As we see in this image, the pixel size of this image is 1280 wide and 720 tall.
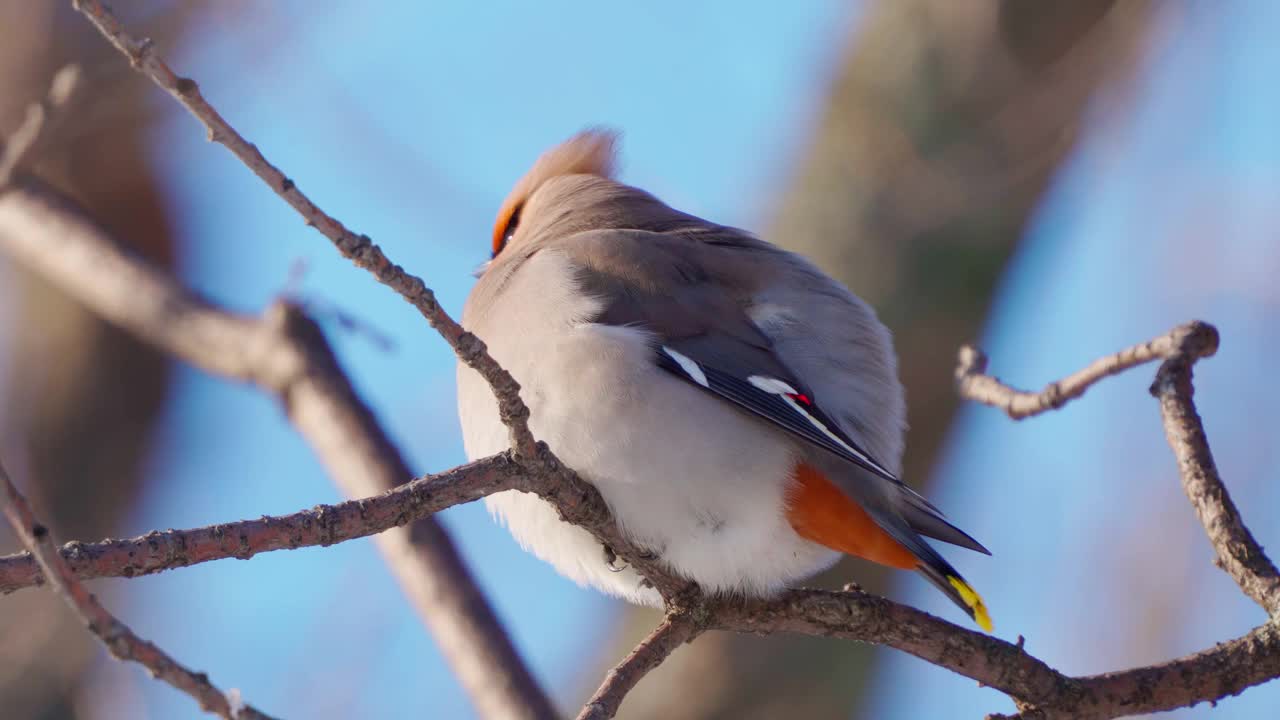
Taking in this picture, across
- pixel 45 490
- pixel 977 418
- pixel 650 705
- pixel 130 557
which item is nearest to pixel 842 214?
pixel 977 418

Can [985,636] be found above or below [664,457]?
below

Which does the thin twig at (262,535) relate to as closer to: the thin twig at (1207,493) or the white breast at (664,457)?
the white breast at (664,457)

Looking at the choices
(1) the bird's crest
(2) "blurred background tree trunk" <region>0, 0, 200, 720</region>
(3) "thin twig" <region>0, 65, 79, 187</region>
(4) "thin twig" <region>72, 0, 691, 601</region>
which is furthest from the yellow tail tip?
(2) "blurred background tree trunk" <region>0, 0, 200, 720</region>

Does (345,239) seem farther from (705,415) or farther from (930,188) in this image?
(930,188)

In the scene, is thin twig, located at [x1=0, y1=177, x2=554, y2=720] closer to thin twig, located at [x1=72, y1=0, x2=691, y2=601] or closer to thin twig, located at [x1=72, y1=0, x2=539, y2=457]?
thin twig, located at [x1=72, y1=0, x2=691, y2=601]

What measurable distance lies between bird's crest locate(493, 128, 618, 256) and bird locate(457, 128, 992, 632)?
102 cm

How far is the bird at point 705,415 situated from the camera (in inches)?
105

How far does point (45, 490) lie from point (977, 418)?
3.31 m

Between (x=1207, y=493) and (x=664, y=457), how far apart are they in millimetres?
1078

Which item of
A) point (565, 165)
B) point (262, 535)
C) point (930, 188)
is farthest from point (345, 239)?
point (930, 188)

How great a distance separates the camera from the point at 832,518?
8.86ft

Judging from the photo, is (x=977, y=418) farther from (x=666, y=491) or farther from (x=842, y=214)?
(x=666, y=491)

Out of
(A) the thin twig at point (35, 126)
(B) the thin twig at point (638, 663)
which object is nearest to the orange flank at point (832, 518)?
(B) the thin twig at point (638, 663)

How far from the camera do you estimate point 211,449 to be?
204 inches
